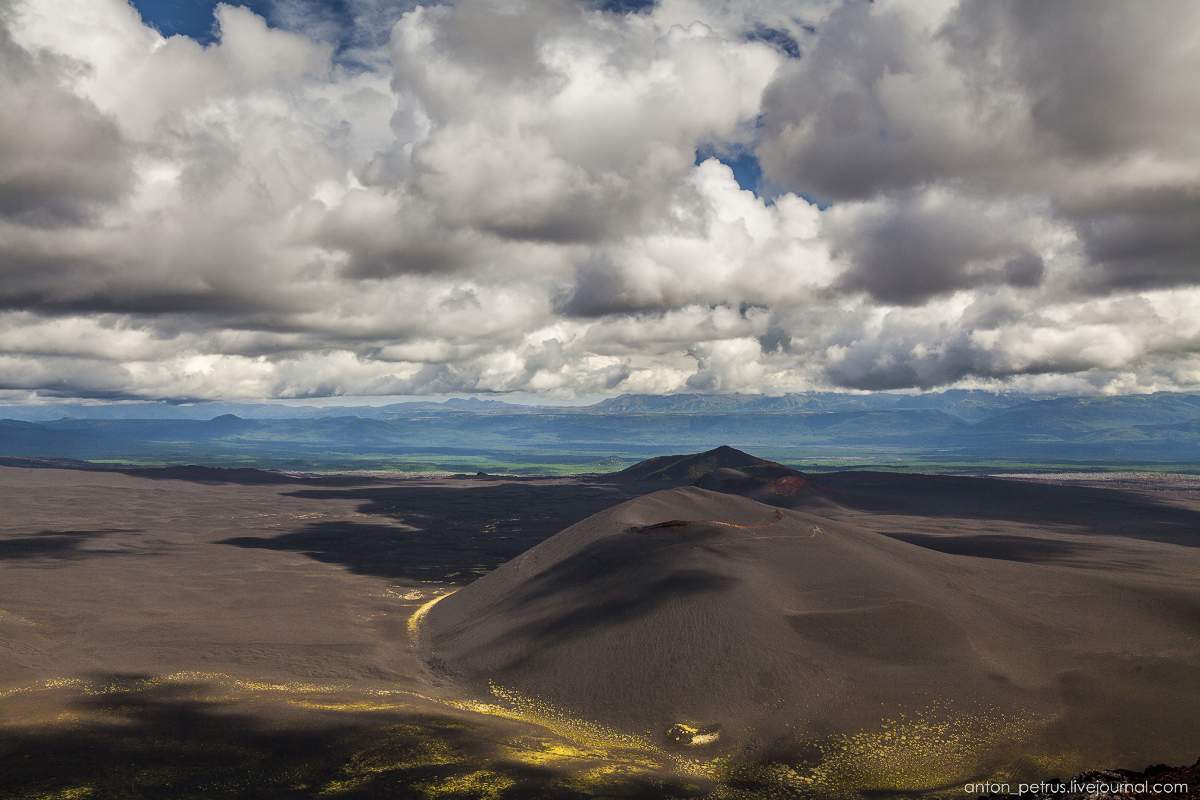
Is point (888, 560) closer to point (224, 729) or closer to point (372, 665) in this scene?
point (372, 665)

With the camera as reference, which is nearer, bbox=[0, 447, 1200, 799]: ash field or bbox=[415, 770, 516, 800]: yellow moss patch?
bbox=[415, 770, 516, 800]: yellow moss patch

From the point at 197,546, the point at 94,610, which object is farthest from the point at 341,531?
the point at 94,610

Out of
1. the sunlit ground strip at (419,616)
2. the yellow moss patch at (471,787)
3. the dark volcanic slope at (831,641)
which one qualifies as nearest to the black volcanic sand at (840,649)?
the dark volcanic slope at (831,641)

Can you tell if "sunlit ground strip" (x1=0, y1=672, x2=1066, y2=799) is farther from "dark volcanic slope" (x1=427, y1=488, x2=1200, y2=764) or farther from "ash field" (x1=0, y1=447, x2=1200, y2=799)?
"dark volcanic slope" (x1=427, y1=488, x2=1200, y2=764)

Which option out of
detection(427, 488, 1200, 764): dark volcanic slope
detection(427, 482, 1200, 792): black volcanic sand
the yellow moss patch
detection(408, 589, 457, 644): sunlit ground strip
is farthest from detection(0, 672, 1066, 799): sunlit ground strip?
detection(408, 589, 457, 644): sunlit ground strip

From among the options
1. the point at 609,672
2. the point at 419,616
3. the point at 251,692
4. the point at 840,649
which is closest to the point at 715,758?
the point at 609,672
